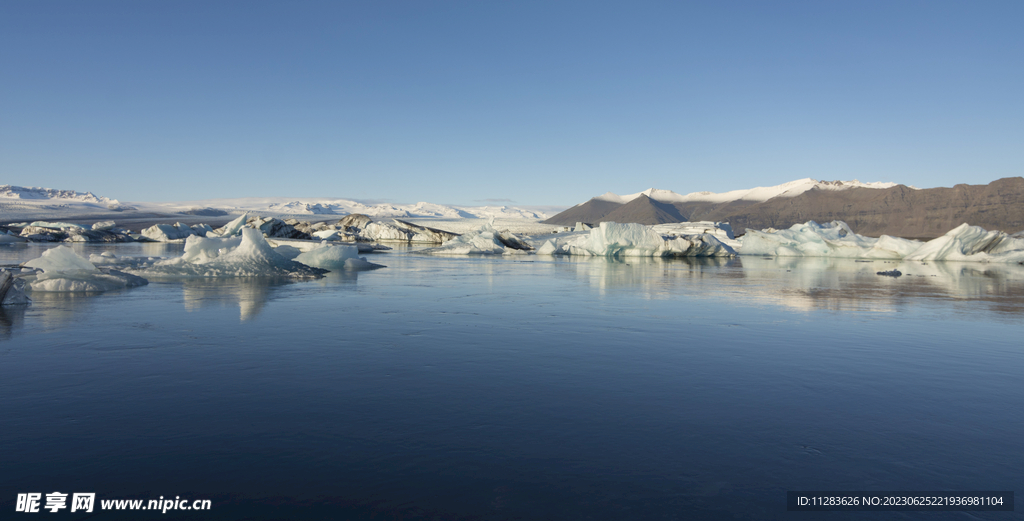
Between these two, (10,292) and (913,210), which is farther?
(913,210)

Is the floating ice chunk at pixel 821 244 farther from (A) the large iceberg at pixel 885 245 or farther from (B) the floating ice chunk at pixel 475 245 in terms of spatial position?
(B) the floating ice chunk at pixel 475 245

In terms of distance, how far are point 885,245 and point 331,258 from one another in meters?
30.5

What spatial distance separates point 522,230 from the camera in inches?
3401

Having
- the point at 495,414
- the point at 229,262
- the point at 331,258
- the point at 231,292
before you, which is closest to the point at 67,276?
the point at 231,292

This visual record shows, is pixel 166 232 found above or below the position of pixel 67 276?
above

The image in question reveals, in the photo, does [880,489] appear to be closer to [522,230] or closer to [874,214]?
[522,230]

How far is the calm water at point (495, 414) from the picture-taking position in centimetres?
252

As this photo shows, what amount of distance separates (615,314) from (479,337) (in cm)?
293

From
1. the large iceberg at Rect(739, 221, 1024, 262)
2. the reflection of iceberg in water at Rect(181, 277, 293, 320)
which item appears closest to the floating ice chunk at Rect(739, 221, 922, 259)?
the large iceberg at Rect(739, 221, 1024, 262)

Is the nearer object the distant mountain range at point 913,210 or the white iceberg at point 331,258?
the white iceberg at point 331,258

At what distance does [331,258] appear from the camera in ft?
61.2

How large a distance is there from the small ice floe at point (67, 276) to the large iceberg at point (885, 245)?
34.4 metres

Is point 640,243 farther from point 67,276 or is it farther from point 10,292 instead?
point 10,292

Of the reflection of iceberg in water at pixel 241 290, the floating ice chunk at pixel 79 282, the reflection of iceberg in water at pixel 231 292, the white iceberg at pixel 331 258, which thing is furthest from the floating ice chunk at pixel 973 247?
the floating ice chunk at pixel 79 282
